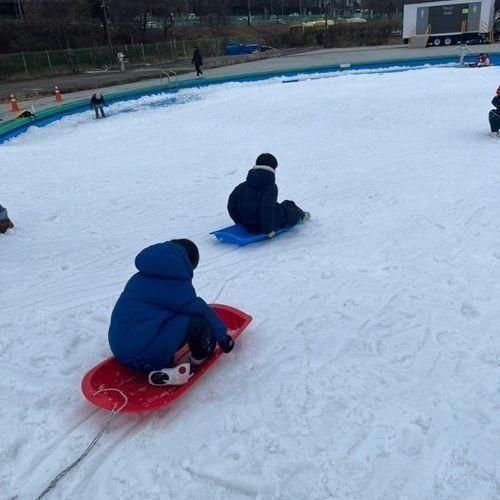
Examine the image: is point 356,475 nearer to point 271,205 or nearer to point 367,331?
point 367,331

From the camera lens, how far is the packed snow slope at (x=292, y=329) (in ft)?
8.55

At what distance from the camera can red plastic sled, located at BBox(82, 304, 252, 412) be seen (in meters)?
2.91

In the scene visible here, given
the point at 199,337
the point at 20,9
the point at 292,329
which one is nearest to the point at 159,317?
the point at 199,337

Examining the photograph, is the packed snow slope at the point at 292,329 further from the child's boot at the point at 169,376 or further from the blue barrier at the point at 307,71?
the blue barrier at the point at 307,71

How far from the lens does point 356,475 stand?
8.33 ft

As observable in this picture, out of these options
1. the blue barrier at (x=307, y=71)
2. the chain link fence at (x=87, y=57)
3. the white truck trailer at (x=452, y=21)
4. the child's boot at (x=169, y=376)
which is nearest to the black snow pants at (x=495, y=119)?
the child's boot at (x=169, y=376)

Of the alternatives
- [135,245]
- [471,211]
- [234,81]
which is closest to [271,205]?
[135,245]

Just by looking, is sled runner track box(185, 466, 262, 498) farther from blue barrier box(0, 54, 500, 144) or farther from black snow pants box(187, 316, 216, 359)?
blue barrier box(0, 54, 500, 144)

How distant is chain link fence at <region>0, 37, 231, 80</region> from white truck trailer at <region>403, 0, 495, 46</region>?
16.5 m

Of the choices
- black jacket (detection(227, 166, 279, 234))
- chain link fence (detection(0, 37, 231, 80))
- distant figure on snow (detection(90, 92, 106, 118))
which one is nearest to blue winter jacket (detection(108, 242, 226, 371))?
black jacket (detection(227, 166, 279, 234))

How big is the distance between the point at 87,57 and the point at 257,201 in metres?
35.5

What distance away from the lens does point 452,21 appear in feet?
114

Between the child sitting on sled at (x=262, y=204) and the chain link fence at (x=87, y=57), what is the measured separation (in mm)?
31674

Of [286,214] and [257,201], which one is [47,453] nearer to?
[257,201]
